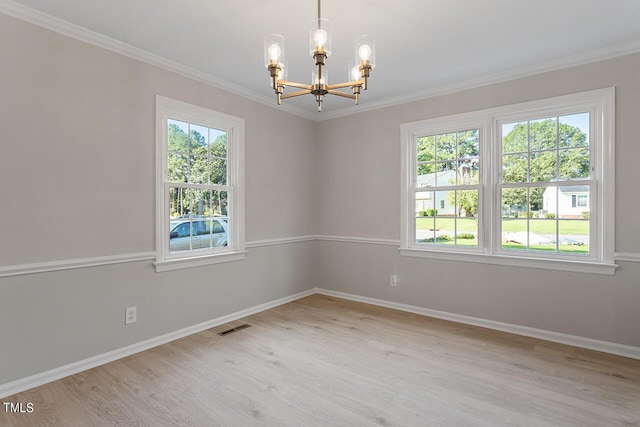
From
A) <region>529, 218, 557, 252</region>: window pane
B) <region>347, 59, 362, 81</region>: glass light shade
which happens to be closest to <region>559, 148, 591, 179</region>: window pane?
<region>529, 218, 557, 252</region>: window pane

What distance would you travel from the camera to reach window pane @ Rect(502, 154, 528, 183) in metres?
3.36

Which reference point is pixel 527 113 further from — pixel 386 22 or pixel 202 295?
pixel 202 295

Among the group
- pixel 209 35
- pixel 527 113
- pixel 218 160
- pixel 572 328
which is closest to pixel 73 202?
pixel 218 160

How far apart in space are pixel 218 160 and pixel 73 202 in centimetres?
145

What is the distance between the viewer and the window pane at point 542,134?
3213 millimetres

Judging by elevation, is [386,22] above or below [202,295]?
above

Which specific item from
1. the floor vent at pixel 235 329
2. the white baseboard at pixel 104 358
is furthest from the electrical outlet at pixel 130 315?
the floor vent at pixel 235 329

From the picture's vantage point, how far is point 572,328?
3.05 metres

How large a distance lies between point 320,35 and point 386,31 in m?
1.12

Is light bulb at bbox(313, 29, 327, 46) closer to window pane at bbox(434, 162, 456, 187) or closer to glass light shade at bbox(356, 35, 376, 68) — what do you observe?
glass light shade at bbox(356, 35, 376, 68)

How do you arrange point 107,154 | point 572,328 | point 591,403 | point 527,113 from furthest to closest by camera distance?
point 527,113, point 572,328, point 107,154, point 591,403

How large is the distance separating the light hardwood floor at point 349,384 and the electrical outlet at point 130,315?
0.29 meters

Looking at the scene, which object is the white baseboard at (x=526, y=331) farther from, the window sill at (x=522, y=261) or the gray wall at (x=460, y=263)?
the window sill at (x=522, y=261)

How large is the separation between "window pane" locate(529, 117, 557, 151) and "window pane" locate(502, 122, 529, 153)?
5 centimetres
